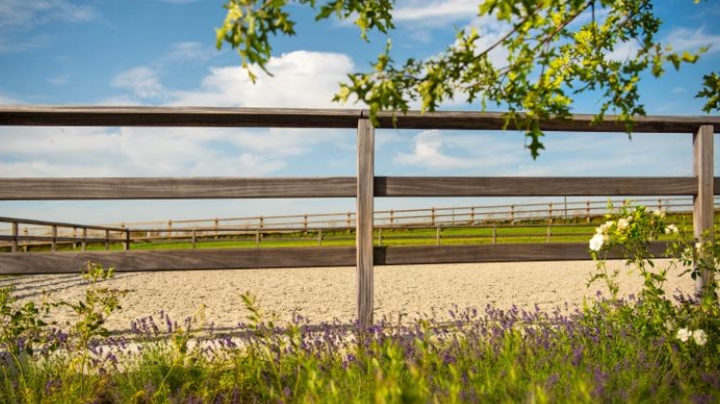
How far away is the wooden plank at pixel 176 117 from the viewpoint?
3922mm

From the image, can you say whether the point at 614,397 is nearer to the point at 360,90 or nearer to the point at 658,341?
the point at 658,341

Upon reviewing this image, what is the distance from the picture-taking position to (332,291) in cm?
808

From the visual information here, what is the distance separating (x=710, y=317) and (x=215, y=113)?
3177mm

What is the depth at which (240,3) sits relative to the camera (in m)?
2.09

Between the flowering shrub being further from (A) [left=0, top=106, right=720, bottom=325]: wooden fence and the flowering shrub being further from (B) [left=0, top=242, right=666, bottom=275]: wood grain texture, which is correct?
(B) [left=0, top=242, right=666, bottom=275]: wood grain texture

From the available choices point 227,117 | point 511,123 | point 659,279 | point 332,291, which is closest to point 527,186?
point 511,123

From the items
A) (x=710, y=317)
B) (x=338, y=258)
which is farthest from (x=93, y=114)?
(x=710, y=317)

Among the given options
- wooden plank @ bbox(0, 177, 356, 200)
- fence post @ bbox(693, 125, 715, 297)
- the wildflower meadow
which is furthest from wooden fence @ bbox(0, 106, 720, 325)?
the wildflower meadow

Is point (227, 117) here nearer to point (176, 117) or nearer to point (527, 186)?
point (176, 117)

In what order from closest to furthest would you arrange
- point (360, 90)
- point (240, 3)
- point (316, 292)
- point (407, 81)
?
1. point (240, 3)
2. point (360, 90)
3. point (407, 81)
4. point (316, 292)

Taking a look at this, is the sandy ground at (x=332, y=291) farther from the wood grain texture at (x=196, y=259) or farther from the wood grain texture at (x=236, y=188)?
the wood grain texture at (x=236, y=188)

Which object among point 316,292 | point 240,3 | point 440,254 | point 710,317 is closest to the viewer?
point 240,3

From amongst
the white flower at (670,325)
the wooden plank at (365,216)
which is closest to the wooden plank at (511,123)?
the wooden plank at (365,216)

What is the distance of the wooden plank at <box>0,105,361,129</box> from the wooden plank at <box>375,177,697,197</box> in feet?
1.81
